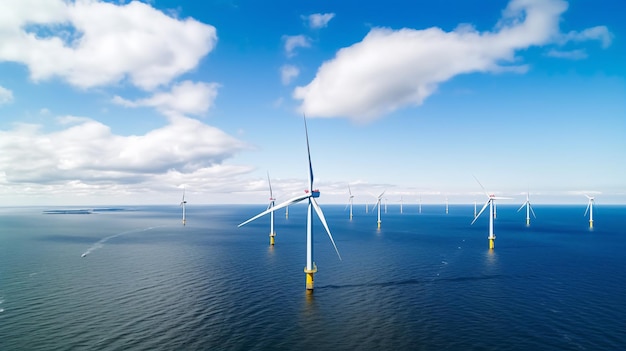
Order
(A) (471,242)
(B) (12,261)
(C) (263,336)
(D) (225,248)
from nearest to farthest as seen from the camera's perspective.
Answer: (C) (263,336)
(B) (12,261)
(D) (225,248)
(A) (471,242)

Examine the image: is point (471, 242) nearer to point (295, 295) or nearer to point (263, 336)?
point (295, 295)

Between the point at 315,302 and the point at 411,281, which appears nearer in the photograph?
the point at 315,302

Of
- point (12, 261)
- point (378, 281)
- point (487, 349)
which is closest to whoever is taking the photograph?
point (487, 349)

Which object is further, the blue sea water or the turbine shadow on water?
the turbine shadow on water

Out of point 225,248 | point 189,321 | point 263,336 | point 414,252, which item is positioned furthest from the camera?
point 225,248

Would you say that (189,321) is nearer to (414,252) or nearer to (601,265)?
(414,252)

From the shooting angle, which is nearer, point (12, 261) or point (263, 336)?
point (263, 336)

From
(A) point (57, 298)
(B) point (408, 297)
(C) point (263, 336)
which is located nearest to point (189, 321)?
(C) point (263, 336)

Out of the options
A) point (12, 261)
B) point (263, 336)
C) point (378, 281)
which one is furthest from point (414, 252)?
point (12, 261)

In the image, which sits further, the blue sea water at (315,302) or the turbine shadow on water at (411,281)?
the turbine shadow on water at (411,281)
